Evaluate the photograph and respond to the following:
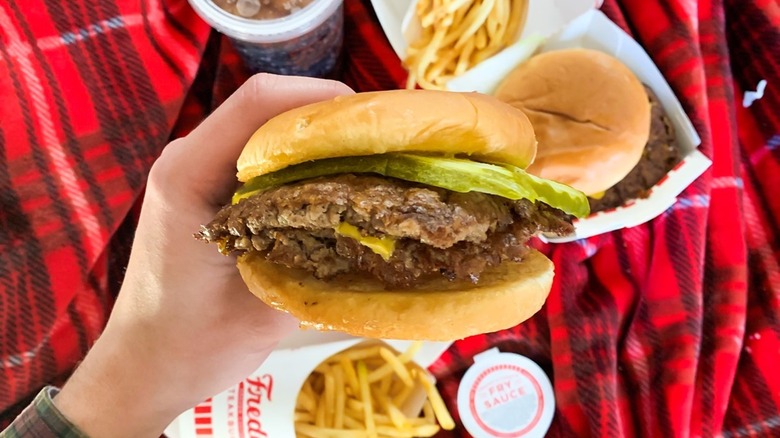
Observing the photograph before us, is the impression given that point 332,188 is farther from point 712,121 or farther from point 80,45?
point 712,121

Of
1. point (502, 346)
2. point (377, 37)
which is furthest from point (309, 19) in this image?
point (502, 346)

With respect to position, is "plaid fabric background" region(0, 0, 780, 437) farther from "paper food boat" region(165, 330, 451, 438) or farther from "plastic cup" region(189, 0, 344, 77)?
"paper food boat" region(165, 330, 451, 438)

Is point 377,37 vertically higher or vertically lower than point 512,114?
lower

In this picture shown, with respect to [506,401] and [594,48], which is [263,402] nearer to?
[506,401]

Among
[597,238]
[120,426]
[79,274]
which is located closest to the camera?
[120,426]

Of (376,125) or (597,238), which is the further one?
(597,238)

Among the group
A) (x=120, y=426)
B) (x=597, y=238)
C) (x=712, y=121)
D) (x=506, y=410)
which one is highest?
(x=712, y=121)

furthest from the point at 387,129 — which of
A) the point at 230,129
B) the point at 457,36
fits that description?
the point at 457,36
